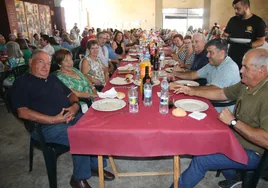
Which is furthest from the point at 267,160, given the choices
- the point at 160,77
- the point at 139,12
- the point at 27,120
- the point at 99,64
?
the point at 139,12

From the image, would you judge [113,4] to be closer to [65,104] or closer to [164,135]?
[65,104]

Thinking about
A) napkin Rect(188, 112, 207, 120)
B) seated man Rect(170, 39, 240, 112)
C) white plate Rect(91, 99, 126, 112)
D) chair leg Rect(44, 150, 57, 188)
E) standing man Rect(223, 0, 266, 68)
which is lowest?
chair leg Rect(44, 150, 57, 188)

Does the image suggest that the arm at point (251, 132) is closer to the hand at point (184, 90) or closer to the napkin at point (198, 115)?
the napkin at point (198, 115)

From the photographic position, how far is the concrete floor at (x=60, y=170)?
2025 mm

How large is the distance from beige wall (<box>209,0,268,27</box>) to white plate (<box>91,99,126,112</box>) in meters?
12.9

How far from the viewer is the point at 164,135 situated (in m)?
1.32

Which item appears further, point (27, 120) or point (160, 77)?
point (160, 77)

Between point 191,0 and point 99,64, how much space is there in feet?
43.6

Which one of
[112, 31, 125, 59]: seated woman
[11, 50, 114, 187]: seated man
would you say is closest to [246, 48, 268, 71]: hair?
[11, 50, 114, 187]: seated man

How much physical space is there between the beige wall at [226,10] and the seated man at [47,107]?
1295 cm

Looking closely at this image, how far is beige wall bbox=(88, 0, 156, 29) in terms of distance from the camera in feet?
46.5

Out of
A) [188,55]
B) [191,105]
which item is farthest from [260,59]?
[188,55]

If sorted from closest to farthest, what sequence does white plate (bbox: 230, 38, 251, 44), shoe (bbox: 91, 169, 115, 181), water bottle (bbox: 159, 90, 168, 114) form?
water bottle (bbox: 159, 90, 168, 114) → shoe (bbox: 91, 169, 115, 181) → white plate (bbox: 230, 38, 251, 44)

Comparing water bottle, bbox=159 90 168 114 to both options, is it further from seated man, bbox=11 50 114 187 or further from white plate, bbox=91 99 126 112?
seated man, bbox=11 50 114 187
